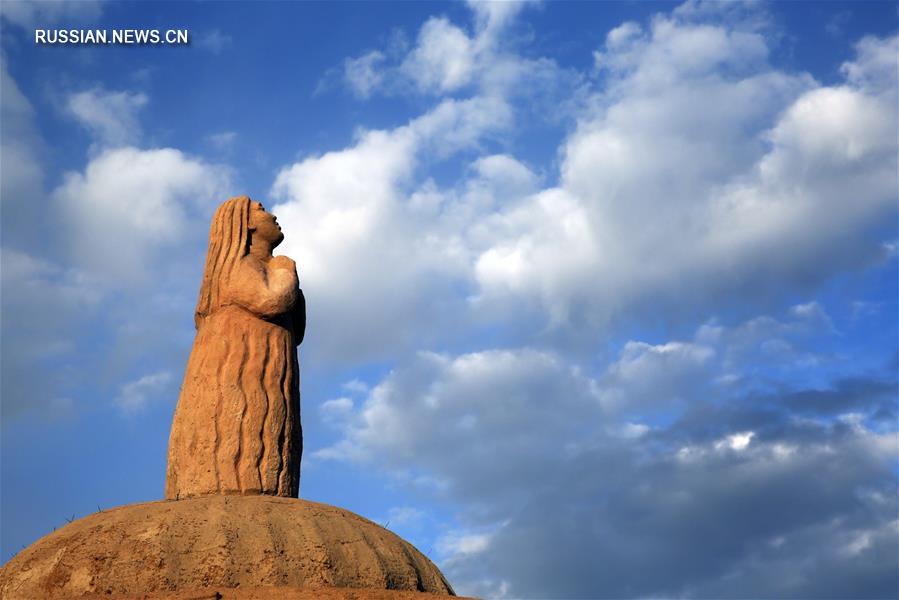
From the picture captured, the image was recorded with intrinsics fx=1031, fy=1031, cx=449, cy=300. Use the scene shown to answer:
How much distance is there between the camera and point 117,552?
10.1 metres

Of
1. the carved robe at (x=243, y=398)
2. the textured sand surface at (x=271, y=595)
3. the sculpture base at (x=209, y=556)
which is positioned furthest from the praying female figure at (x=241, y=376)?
the textured sand surface at (x=271, y=595)

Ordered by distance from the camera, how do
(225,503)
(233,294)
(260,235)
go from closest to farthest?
(225,503) → (233,294) → (260,235)

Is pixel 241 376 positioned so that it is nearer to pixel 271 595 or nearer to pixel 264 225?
pixel 264 225

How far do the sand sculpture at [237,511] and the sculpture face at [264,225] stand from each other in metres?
0.01

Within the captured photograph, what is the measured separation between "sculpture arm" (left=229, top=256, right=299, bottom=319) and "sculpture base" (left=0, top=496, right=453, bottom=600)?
9.51ft

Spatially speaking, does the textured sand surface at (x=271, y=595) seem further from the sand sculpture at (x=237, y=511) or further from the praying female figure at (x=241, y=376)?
the praying female figure at (x=241, y=376)

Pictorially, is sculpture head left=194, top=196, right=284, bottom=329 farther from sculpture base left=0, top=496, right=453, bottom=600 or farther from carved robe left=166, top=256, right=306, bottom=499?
sculpture base left=0, top=496, right=453, bottom=600

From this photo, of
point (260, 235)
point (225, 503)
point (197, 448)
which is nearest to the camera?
point (225, 503)

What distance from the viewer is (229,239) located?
45.8 ft

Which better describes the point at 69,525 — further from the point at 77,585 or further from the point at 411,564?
the point at 411,564

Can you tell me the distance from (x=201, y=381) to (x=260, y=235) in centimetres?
240

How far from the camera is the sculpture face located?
1421 cm

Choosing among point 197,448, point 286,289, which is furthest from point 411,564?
point 286,289

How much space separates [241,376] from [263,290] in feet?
3.95
